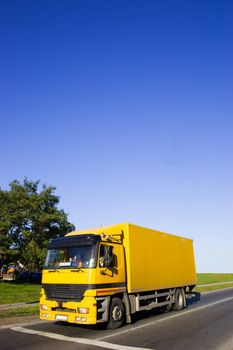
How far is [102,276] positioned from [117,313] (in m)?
1.48

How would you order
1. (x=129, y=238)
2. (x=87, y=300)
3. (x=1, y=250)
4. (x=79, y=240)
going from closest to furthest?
(x=87, y=300)
(x=79, y=240)
(x=129, y=238)
(x=1, y=250)

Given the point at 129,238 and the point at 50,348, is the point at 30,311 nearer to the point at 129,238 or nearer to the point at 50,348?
the point at 129,238

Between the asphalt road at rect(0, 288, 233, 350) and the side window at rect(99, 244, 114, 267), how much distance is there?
203cm

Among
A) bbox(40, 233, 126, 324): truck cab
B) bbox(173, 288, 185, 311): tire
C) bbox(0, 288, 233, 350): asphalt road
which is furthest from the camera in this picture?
bbox(173, 288, 185, 311): tire

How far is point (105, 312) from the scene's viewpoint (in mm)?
11047

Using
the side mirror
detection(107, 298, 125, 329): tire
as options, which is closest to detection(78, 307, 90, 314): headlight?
detection(107, 298, 125, 329): tire

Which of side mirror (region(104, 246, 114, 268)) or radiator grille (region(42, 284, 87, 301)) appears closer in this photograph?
radiator grille (region(42, 284, 87, 301))

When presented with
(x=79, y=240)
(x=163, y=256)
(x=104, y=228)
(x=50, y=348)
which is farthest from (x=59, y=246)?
(x=163, y=256)

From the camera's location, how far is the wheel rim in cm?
1154

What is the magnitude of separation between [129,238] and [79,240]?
2056 millimetres

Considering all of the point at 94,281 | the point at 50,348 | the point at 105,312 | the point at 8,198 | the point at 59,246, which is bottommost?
the point at 50,348

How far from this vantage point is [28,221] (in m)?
41.3

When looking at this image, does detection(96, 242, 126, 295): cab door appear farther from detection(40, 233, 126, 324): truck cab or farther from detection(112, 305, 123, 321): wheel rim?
detection(112, 305, 123, 321): wheel rim

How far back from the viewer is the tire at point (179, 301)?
54.7ft
